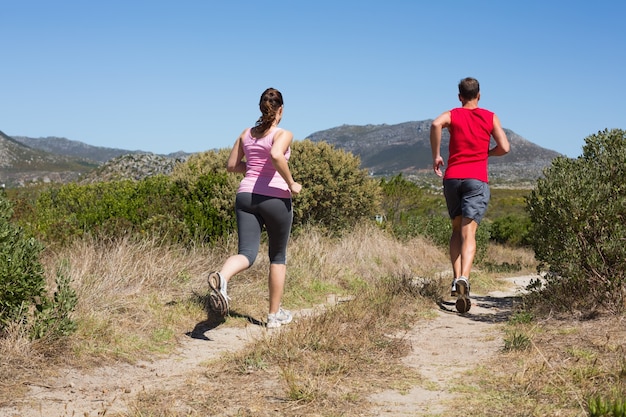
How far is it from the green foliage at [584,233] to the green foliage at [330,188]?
220 inches

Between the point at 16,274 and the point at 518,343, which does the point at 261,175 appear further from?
the point at 518,343

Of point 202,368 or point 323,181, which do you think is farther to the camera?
point 323,181

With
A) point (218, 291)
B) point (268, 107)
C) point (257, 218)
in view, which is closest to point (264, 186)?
point (257, 218)

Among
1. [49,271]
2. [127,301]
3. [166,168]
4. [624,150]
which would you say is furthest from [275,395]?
[166,168]

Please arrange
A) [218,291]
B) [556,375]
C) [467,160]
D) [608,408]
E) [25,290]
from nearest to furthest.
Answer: [608,408]
[556,375]
[25,290]
[218,291]
[467,160]

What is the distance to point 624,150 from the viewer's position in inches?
232

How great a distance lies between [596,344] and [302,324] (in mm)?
2037

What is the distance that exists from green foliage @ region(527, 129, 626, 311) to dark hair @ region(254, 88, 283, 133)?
2.40 metres

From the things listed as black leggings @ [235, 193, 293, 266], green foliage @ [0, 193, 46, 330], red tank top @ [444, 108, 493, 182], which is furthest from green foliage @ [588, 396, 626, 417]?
red tank top @ [444, 108, 493, 182]

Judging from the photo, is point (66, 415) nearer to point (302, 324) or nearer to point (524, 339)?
point (302, 324)

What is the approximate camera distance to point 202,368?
14.8 ft

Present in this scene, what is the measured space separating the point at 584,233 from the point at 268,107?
9.37 feet

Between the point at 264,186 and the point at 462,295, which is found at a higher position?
the point at 264,186

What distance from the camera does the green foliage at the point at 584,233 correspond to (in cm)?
530
